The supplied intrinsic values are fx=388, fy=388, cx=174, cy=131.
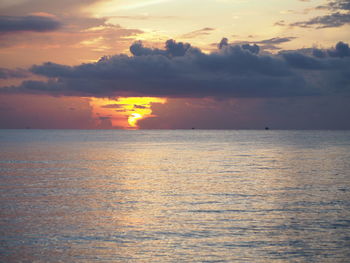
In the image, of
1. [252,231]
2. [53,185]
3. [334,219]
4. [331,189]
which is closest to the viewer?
[252,231]

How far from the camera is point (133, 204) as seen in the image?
35.3 m

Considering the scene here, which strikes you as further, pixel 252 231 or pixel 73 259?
pixel 252 231

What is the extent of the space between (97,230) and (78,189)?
18.1 m

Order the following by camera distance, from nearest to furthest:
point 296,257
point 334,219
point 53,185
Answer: point 296,257 → point 334,219 → point 53,185

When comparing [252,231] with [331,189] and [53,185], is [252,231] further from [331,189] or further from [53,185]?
[53,185]

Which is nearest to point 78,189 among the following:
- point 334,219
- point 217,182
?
point 217,182

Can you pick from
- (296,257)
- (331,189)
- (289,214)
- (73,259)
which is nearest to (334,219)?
(289,214)

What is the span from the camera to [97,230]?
2667cm

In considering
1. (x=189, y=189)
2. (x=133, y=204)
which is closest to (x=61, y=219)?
(x=133, y=204)

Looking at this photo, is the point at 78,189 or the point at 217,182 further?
the point at 217,182

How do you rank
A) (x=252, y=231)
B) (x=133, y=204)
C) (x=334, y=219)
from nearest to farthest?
(x=252, y=231)
(x=334, y=219)
(x=133, y=204)

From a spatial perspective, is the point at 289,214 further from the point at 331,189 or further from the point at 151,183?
the point at 151,183

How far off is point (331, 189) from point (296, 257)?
24.5 metres

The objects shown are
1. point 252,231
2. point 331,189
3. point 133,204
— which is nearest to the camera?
point 252,231
